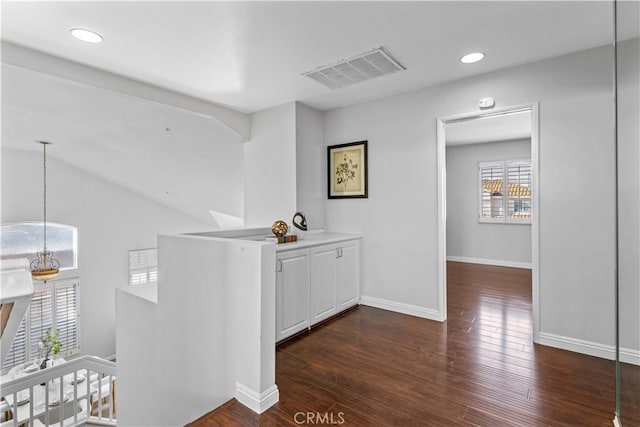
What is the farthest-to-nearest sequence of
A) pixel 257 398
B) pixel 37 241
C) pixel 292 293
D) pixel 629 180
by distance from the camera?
pixel 37 241, pixel 292 293, pixel 257 398, pixel 629 180

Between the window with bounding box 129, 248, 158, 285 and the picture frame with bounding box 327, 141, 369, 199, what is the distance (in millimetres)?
5583

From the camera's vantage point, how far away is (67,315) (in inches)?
263

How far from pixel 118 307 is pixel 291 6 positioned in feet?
11.4

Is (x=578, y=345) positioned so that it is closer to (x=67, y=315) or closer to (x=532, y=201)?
(x=532, y=201)

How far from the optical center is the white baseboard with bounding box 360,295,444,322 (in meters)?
3.21

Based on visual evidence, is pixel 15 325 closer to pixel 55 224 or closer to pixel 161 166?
pixel 161 166

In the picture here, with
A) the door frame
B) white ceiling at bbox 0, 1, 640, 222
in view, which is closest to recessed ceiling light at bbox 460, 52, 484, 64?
white ceiling at bbox 0, 1, 640, 222

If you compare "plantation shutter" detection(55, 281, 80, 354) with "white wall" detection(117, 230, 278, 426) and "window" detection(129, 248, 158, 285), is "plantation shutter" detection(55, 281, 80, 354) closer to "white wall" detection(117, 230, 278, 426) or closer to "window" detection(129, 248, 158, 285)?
"window" detection(129, 248, 158, 285)

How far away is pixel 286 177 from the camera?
377 cm

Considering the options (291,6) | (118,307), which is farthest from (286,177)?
(118,307)

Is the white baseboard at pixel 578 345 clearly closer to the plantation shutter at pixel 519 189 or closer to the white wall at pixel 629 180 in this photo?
the white wall at pixel 629 180

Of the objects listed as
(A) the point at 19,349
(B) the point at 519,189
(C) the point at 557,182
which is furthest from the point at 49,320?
(B) the point at 519,189

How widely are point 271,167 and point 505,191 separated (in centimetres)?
468

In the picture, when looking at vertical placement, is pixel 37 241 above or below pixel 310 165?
below
